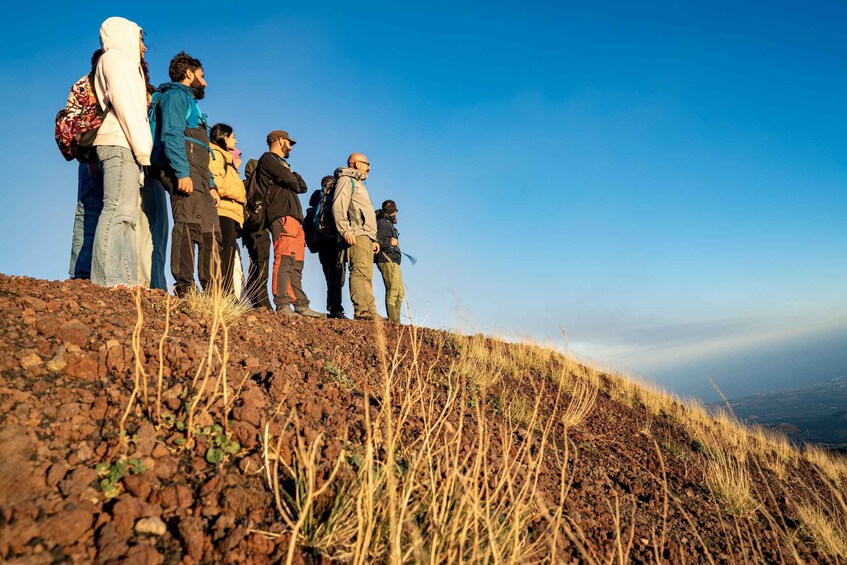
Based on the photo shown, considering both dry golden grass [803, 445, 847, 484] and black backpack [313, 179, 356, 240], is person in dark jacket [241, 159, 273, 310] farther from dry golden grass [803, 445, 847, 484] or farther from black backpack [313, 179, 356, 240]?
dry golden grass [803, 445, 847, 484]

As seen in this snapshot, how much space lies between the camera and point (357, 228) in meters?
4.95

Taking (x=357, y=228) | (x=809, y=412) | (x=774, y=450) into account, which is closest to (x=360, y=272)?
(x=357, y=228)

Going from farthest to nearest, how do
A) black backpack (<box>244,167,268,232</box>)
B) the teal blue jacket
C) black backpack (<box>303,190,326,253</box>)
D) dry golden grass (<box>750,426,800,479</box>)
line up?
black backpack (<box>303,190,326,253</box>)
dry golden grass (<box>750,426,800,479</box>)
black backpack (<box>244,167,268,232</box>)
the teal blue jacket

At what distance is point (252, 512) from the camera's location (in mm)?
1303

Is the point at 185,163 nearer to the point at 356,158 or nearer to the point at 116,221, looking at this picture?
the point at 116,221

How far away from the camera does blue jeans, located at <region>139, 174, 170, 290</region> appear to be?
355 cm

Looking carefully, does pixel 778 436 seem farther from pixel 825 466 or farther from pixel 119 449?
pixel 119 449

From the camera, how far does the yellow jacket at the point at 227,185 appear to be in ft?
13.6

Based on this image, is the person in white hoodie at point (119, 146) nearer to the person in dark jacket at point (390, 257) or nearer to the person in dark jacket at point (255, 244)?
the person in dark jacket at point (255, 244)

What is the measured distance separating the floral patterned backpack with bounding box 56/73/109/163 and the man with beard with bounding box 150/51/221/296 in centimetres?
43

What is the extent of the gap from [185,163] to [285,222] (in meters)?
1.46

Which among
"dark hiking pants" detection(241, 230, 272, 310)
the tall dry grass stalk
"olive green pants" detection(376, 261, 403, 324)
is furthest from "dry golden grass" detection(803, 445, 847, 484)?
"dark hiking pants" detection(241, 230, 272, 310)

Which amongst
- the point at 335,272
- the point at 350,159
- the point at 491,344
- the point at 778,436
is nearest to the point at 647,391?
the point at 778,436

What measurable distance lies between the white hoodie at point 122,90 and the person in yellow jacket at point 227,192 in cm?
111
